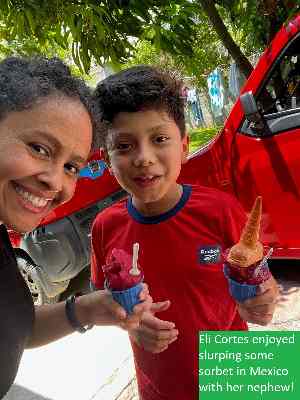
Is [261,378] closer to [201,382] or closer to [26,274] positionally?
[201,382]

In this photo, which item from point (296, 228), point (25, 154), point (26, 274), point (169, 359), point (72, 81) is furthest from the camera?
point (26, 274)

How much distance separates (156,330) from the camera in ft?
4.25

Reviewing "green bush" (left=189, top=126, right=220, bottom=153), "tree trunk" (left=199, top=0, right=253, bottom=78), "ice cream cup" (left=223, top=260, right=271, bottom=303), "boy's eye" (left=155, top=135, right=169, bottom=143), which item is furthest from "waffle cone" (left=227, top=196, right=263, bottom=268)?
"green bush" (left=189, top=126, right=220, bottom=153)

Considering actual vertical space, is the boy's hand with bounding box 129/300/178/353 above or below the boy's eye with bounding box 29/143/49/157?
below

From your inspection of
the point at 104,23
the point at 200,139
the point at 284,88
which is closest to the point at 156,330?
the point at 104,23

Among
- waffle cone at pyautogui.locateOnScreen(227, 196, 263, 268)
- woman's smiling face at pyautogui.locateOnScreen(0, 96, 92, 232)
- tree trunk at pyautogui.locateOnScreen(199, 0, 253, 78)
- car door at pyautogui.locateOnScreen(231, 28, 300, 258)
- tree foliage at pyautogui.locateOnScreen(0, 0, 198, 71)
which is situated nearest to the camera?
woman's smiling face at pyautogui.locateOnScreen(0, 96, 92, 232)

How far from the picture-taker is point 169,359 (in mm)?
1493

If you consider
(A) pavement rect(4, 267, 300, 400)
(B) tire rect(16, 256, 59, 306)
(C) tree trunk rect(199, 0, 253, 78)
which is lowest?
(A) pavement rect(4, 267, 300, 400)

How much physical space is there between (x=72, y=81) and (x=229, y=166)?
6.74 ft

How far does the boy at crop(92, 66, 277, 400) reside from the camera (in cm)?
146

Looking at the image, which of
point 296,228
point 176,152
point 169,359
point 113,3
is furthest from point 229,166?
point 169,359

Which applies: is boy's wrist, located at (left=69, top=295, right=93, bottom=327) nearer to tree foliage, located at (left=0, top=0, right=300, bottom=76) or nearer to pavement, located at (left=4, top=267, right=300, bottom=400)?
pavement, located at (left=4, top=267, right=300, bottom=400)

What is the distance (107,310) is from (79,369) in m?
1.95

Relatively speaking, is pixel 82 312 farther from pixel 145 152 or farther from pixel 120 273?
pixel 145 152
